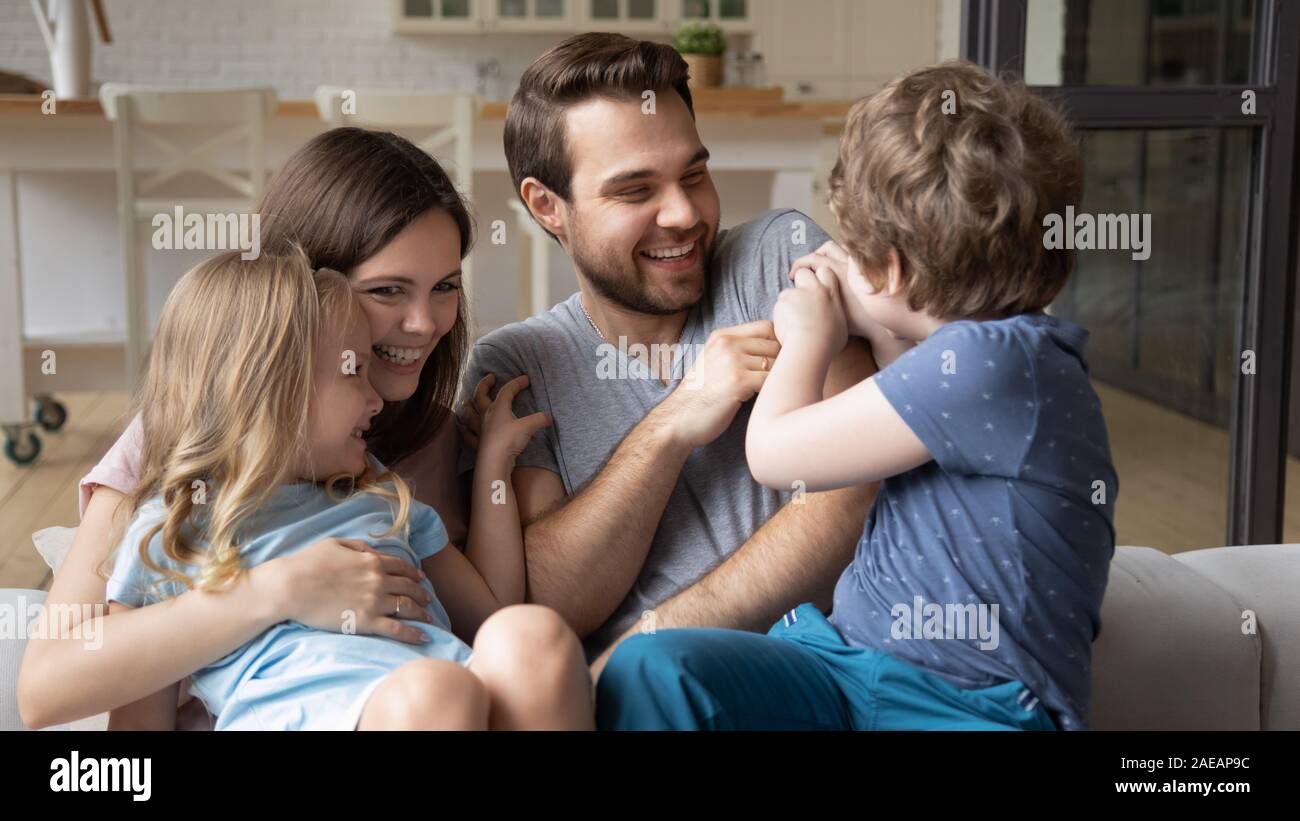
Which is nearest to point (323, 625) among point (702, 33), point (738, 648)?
point (738, 648)

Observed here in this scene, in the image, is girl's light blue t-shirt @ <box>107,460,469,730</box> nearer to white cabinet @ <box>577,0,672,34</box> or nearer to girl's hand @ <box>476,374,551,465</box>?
girl's hand @ <box>476,374,551,465</box>

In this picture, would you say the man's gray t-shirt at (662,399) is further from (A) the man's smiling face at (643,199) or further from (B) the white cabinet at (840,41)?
(B) the white cabinet at (840,41)

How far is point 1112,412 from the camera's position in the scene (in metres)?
3.19

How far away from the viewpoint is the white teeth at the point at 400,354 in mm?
1337

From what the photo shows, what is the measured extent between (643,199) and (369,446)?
0.42m

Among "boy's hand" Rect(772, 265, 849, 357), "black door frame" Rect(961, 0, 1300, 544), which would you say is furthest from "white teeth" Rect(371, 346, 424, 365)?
"black door frame" Rect(961, 0, 1300, 544)

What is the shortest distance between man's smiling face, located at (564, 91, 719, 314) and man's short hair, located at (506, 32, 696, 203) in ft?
0.05

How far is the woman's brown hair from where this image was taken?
1.32 metres

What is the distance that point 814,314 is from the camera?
3.97 ft

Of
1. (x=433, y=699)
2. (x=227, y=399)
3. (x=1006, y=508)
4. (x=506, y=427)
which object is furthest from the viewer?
(x=506, y=427)

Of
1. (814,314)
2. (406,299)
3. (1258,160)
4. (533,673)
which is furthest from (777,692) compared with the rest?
(1258,160)

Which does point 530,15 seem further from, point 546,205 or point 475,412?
point 475,412

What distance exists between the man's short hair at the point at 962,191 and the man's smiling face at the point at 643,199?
1.10 feet
